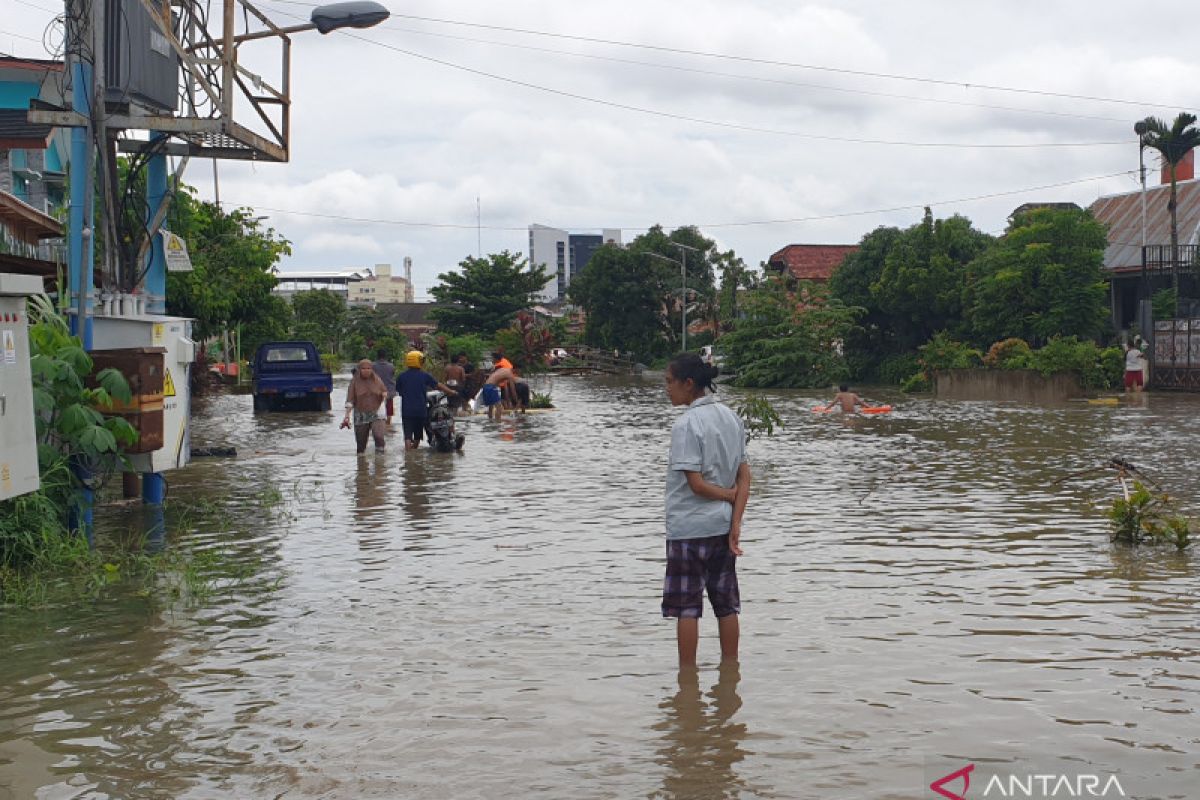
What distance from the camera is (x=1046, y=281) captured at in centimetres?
4431

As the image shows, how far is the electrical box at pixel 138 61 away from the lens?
53.7 feet

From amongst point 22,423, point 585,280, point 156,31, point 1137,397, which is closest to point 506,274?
point 585,280

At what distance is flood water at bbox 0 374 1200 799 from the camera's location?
5.61m

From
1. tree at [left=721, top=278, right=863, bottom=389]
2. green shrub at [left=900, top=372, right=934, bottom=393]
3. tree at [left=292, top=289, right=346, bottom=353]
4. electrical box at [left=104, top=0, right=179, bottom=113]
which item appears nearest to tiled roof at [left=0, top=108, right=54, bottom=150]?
electrical box at [left=104, top=0, right=179, bottom=113]

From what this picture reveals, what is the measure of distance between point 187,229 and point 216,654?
28.0 meters

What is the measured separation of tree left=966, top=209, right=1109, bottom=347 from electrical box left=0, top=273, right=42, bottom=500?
125ft

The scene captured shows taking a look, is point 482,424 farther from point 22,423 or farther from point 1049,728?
point 1049,728

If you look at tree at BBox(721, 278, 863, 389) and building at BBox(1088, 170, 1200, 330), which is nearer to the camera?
building at BBox(1088, 170, 1200, 330)

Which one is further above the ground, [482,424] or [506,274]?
[506,274]

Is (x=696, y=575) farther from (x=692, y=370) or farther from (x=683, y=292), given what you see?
(x=683, y=292)

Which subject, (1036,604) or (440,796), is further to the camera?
(1036,604)

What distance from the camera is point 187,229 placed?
33.7 meters

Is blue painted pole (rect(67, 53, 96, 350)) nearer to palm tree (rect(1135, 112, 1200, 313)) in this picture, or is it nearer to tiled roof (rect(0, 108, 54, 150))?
tiled roof (rect(0, 108, 54, 150))

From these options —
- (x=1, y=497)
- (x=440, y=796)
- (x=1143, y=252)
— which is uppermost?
(x=1143, y=252)
